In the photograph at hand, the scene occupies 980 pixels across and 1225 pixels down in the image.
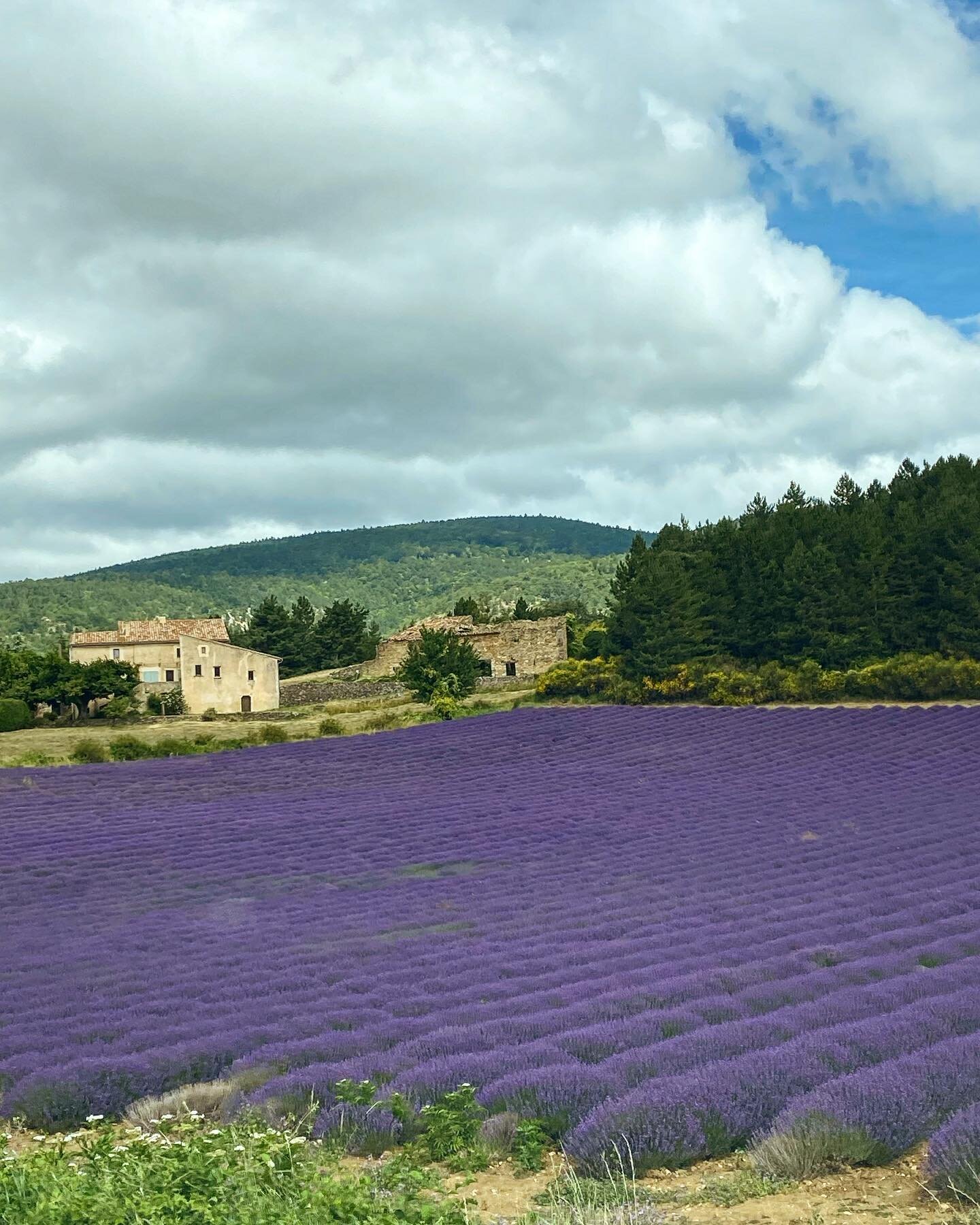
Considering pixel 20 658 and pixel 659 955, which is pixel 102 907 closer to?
pixel 659 955

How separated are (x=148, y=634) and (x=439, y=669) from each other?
22.3 metres

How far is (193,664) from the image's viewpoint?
59719 mm

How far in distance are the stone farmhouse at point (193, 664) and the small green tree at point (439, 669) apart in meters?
13.3

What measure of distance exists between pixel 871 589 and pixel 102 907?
38062 millimetres

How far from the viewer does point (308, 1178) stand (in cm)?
530

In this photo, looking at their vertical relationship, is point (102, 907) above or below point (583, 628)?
below

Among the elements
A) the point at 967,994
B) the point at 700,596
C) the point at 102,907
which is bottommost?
the point at 102,907

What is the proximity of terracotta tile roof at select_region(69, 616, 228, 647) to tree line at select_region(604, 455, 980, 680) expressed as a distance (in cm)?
2560

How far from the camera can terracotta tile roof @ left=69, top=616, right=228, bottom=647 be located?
62875mm

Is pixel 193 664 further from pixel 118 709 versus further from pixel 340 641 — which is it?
pixel 340 641

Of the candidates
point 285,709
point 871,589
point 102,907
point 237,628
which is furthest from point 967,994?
point 237,628

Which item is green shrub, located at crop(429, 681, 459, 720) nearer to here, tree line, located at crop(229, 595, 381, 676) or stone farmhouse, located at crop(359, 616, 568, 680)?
stone farmhouse, located at crop(359, 616, 568, 680)

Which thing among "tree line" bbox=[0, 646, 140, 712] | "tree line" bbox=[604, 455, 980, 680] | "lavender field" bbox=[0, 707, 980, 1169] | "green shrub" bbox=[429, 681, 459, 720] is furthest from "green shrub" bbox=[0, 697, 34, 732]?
"tree line" bbox=[604, 455, 980, 680]

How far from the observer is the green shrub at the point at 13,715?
164 feet
